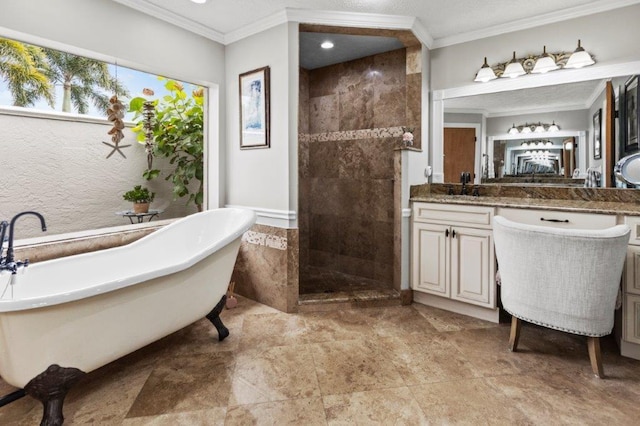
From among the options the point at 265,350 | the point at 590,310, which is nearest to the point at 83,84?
the point at 265,350

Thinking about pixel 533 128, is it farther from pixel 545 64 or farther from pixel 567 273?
pixel 567 273

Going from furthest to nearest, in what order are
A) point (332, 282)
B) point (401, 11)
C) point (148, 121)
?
point (332, 282), point (148, 121), point (401, 11)

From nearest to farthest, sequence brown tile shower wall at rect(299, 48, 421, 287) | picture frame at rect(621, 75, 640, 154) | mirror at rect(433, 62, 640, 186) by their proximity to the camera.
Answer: picture frame at rect(621, 75, 640, 154)
mirror at rect(433, 62, 640, 186)
brown tile shower wall at rect(299, 48, 421, 287)

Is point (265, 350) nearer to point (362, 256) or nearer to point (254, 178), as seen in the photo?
point (254, 178)

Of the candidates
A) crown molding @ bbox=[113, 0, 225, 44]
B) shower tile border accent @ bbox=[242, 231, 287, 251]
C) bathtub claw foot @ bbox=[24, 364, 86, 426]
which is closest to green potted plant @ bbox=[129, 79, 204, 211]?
crown molding @ bbox=[113, 0, 225, 44]

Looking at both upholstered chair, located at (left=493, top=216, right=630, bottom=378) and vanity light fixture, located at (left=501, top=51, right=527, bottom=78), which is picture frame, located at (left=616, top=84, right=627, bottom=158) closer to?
vanity light fixture, located at (left=501, top=51, right=527, bottom=78)

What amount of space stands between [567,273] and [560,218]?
0.59 meters

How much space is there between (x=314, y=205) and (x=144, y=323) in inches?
102

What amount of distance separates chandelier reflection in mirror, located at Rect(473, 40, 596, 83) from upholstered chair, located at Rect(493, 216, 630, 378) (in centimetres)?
147

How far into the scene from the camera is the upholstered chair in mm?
1777

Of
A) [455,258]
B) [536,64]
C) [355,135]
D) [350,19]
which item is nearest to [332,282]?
[455,258]

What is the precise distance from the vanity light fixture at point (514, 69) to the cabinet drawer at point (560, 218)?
121cm

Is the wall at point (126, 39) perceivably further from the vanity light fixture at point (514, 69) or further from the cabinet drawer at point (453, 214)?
the vanity light fixture at point (514, 69)

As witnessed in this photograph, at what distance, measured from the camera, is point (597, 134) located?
262cm
